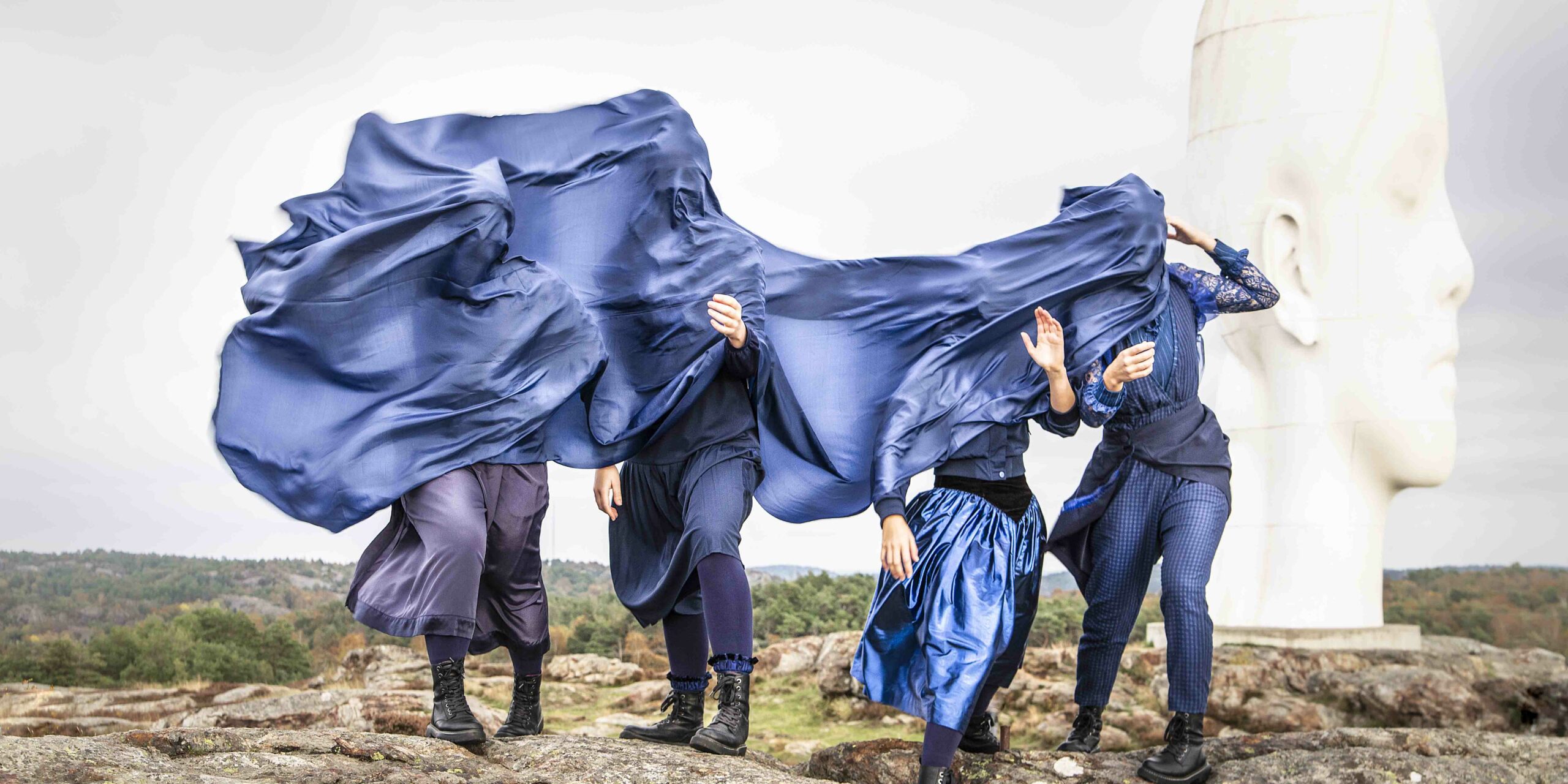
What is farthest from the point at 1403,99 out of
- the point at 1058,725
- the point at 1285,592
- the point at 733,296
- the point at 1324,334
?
the point at 733,296

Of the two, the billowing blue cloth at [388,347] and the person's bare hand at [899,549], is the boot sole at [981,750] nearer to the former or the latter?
the person's bare hand at [899,549]

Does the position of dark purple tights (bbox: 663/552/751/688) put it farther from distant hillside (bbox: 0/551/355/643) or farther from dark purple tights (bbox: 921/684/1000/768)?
distant hillside (bbox: 0/551/355/643)

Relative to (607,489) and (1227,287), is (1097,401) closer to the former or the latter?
(1227,287)

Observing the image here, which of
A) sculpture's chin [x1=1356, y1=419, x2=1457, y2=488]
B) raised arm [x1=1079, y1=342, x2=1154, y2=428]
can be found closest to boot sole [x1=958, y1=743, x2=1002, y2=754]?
raised arm [x1=1079, y1=342, x2=1154, y2=428]

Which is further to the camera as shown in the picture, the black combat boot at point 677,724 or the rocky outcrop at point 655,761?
the black combat boot at point 677,724

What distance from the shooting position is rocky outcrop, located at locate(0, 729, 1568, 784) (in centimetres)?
317

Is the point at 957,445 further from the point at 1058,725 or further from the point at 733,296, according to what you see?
the point at 1058,725

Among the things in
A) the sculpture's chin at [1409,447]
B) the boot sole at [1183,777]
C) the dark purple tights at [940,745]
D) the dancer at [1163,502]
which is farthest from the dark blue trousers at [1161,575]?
the sculpture's chin at [1409,447]

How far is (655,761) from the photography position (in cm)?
354

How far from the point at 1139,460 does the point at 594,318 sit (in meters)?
1.85

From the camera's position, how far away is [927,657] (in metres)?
3.81

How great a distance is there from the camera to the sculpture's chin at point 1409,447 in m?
8.31

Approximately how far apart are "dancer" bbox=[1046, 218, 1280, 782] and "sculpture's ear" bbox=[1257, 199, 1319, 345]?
410cm

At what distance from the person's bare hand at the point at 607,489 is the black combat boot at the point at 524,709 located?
23.2 inches
